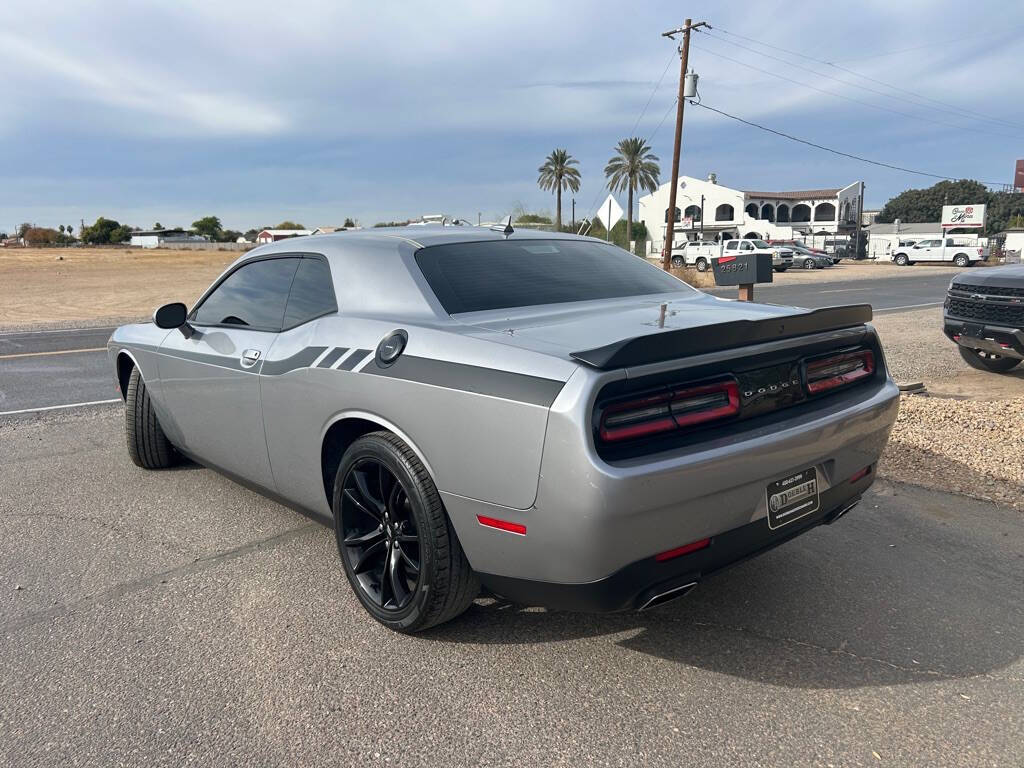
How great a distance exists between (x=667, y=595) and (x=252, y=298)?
8.51 feet

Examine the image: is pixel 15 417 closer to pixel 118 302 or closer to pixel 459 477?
pixel 459 477

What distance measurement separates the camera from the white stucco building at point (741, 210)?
75.6m

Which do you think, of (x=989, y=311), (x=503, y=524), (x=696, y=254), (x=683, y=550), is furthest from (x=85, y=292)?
(x=696, y=254)

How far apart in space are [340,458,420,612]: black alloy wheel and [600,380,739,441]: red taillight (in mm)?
864

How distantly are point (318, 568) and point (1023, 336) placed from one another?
664cm

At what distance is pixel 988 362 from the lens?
8.49 meters

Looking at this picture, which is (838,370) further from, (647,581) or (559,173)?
(559,173)

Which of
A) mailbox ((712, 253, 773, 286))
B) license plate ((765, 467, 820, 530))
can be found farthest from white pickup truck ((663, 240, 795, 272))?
license plate ((765, 467, 820, 530))

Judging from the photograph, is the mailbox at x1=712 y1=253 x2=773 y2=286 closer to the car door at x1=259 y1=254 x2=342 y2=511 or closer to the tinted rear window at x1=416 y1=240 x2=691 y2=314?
the tinted rear window at x1=416 y1=240 x2=691 y2=314

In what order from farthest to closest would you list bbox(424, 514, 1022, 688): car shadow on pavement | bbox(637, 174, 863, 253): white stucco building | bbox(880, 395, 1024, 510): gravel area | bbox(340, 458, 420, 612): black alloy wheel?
bbox(637, 174, 863, 253): white stucco building
bbox(880, 395, 1024, 510): gravel area
bbox(340, 458, 420, 612): black alloy wheel
bbox(424, 514, 1022, 688): car shadow on pavement

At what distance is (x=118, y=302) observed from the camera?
74.5ft

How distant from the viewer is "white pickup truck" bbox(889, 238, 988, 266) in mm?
46719

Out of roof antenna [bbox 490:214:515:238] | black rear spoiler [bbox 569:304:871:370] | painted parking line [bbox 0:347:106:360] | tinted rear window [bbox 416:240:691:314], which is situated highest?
roof antenna [bbox 490:214:515:238]

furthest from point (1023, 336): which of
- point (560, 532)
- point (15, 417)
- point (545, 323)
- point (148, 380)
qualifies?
point (15, 417)
